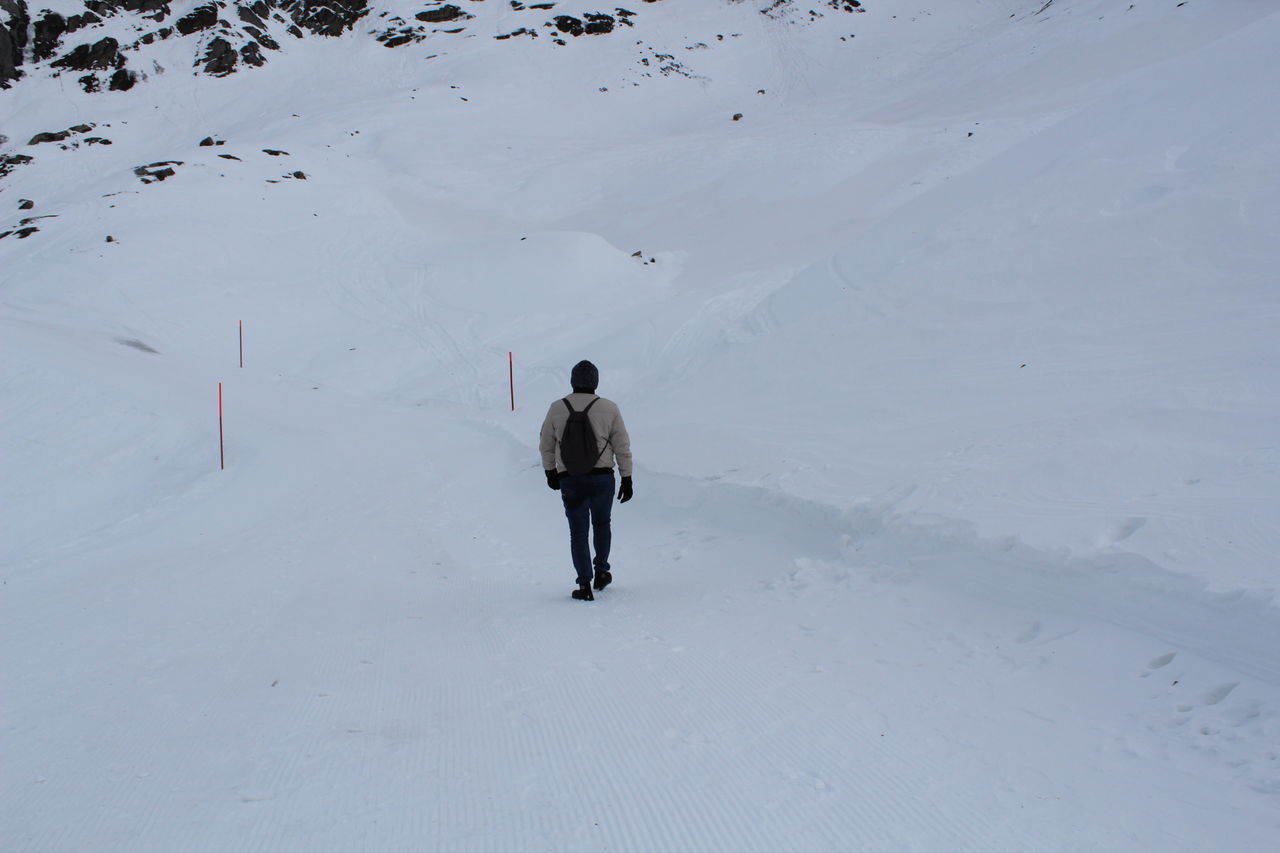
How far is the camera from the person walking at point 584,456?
5.84 metres

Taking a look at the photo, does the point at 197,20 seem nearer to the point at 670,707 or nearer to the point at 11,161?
the point at 11,161

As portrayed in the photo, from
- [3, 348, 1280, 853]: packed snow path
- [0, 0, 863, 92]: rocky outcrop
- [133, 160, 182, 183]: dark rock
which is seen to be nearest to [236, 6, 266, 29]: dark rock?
[0, 0, 863, 92]: rocky outcrop

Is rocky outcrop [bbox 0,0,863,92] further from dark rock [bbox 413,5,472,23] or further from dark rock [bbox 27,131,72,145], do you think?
dark rock [bbox 27,131,72,145]

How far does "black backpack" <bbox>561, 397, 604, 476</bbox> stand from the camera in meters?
5.82

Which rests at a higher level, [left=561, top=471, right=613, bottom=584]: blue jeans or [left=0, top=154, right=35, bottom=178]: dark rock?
[left=0, top=154, right=35, bottom=178]: dark rock

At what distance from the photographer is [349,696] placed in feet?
13.7

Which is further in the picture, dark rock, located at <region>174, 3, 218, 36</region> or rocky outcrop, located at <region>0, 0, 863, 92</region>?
dark rock, located at <region>174, 3, 218, 36</region>

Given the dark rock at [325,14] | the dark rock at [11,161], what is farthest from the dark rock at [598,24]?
the dark rock at [11,161]

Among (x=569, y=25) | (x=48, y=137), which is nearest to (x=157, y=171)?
(x=48, y=137)

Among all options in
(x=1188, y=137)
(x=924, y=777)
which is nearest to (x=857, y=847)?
(x=924, y=777)

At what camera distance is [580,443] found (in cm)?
582

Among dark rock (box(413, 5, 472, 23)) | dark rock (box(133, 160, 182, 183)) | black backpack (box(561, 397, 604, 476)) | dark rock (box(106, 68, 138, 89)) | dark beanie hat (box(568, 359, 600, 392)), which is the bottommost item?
black backpack (box(561, 397, 604, 476))

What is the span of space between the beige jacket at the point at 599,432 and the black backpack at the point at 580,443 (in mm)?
33

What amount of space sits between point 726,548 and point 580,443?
6.08 feet
